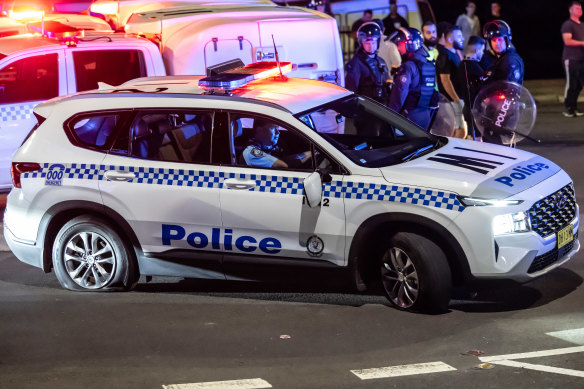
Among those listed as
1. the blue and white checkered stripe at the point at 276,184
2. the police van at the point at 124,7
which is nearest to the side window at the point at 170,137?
the blue and white checkered stripe at the point at 276,184

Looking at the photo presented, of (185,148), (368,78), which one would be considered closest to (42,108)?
(185,148)

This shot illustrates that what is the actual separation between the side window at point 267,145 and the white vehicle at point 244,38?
155 inches

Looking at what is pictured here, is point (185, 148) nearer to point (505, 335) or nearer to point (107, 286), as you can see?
point (107, 286)

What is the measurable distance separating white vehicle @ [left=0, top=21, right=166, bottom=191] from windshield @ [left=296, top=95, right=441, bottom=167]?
11.7ft

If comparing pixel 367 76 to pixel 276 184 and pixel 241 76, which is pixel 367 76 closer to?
pixel 241 76

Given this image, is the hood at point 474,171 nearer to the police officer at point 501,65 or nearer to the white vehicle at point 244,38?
the police officer at point 501,65

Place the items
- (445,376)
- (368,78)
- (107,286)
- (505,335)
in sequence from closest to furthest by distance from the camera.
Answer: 1. (445,376)
2. (505,335)
3. (107,286)
4. (368,78)

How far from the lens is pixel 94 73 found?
1183 cm

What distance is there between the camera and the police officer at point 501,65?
11.7 meters

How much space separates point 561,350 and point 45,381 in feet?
9.70

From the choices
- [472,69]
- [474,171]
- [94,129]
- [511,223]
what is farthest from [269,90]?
[472,69]

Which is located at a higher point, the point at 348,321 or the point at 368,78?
the point at 368,78

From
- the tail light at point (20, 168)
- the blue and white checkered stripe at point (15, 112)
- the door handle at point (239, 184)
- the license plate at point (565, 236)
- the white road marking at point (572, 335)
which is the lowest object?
the white road marking at point (572, 335)

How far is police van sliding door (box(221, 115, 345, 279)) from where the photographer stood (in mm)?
7734
